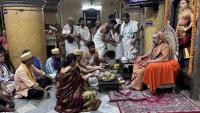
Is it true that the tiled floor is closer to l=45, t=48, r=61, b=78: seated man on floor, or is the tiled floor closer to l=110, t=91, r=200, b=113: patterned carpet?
l=110, t=91, r=200, b=113: patterned carpet

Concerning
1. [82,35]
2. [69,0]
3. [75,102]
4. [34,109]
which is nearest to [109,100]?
[75,102]

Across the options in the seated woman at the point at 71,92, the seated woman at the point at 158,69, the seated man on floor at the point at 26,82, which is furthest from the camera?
the seated woman at the point at 158,69

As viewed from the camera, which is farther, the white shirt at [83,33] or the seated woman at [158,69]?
the white shirt at [83,33]

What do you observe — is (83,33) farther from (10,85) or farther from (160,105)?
(160,105)

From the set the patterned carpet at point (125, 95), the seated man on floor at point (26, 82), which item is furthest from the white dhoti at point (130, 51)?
the seated man on floor at point (26, 82)

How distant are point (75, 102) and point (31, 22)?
312 centimetres

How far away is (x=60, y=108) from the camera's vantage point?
3797 mm

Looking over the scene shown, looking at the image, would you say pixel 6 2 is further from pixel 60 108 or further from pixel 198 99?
pixel 198 99

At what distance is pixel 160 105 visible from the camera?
3992mm

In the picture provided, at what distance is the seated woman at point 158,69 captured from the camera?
4.40m

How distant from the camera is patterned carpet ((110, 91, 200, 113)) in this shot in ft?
12.4

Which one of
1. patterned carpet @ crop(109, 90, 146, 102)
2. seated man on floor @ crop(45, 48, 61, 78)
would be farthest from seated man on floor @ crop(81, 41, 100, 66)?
patterned carpet @ crop(109, 90, 146, 102)

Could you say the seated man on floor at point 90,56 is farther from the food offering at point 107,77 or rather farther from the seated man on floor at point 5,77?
the seated man on floor at point 5,77

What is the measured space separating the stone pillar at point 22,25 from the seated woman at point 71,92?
2632mm
